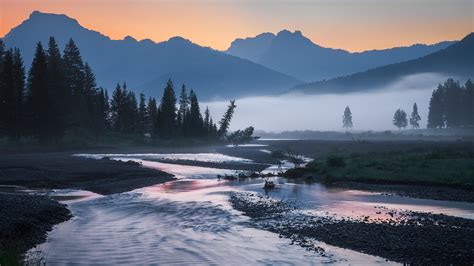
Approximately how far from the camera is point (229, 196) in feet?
102

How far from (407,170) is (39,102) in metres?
59.7

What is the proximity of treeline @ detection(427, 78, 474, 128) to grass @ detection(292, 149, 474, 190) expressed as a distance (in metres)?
112

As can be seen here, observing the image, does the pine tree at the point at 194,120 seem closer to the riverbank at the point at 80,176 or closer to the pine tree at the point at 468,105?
the riverbank at the point at 80,176

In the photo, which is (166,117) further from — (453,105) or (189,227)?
(453,105)

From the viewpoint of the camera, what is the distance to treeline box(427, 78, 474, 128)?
473 ft

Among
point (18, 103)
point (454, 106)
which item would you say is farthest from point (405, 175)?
point (454, 106)

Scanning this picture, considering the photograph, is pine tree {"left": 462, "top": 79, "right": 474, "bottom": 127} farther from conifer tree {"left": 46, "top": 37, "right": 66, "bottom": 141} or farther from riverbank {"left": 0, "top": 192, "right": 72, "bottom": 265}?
riverbank {"left": 0, "top": 192, "right": 72, "bottom": 265}

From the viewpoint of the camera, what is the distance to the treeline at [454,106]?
144125 millimetres

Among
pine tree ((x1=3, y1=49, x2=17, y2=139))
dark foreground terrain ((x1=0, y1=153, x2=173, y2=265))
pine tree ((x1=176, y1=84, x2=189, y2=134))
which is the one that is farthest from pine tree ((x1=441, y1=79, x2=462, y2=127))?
pine tree ((x1=3, y1=49, x2=17, y2=139))

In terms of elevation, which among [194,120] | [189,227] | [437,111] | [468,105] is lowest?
[189,227]

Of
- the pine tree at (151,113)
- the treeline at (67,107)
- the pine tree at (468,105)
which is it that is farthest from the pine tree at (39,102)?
the pine tree at (468,105)

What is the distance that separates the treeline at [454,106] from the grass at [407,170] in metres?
112

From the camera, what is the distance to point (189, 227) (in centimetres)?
2136

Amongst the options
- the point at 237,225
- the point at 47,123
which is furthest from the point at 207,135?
the point at 237,225
